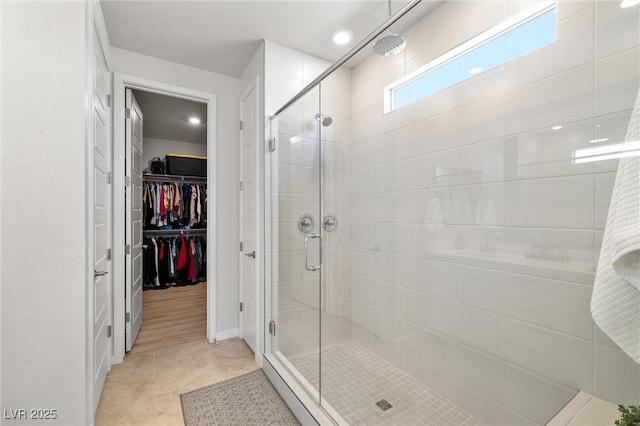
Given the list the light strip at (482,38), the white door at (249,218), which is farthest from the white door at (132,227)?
the light strip at (482,38)

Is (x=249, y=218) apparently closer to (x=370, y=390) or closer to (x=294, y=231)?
(x=294, y=231)

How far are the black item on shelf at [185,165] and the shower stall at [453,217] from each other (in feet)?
10.8

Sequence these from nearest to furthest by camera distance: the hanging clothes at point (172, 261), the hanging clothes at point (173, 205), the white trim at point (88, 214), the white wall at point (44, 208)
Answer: the white wall at point (44, 208)
the white trim at point (88, 214)
the hanging clothes at point (172, 261)
the hanging clothes at point (173, 205)

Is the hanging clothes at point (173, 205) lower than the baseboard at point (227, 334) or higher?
higher

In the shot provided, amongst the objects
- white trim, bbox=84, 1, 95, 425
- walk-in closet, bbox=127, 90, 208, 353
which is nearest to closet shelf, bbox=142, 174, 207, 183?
walk-in closet, bbox=127, 90, 208, 353

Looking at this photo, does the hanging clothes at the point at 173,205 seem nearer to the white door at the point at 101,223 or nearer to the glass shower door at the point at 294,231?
the white door at the point at 101,223

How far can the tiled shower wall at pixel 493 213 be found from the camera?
1143 mm

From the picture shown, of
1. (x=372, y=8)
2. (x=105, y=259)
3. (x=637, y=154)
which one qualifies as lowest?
(x=105, y=259)

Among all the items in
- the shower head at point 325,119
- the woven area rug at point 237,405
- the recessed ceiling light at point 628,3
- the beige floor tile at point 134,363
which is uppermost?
the recessed ceiling light at point 628,3

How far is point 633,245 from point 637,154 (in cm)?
24

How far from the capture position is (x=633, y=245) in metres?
0.64

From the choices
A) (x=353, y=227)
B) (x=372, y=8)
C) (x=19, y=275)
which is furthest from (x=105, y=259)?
(x=372, y=8)

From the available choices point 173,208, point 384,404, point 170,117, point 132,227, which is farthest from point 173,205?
point 384,404

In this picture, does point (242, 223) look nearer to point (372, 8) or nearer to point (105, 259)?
point (105, 259)
